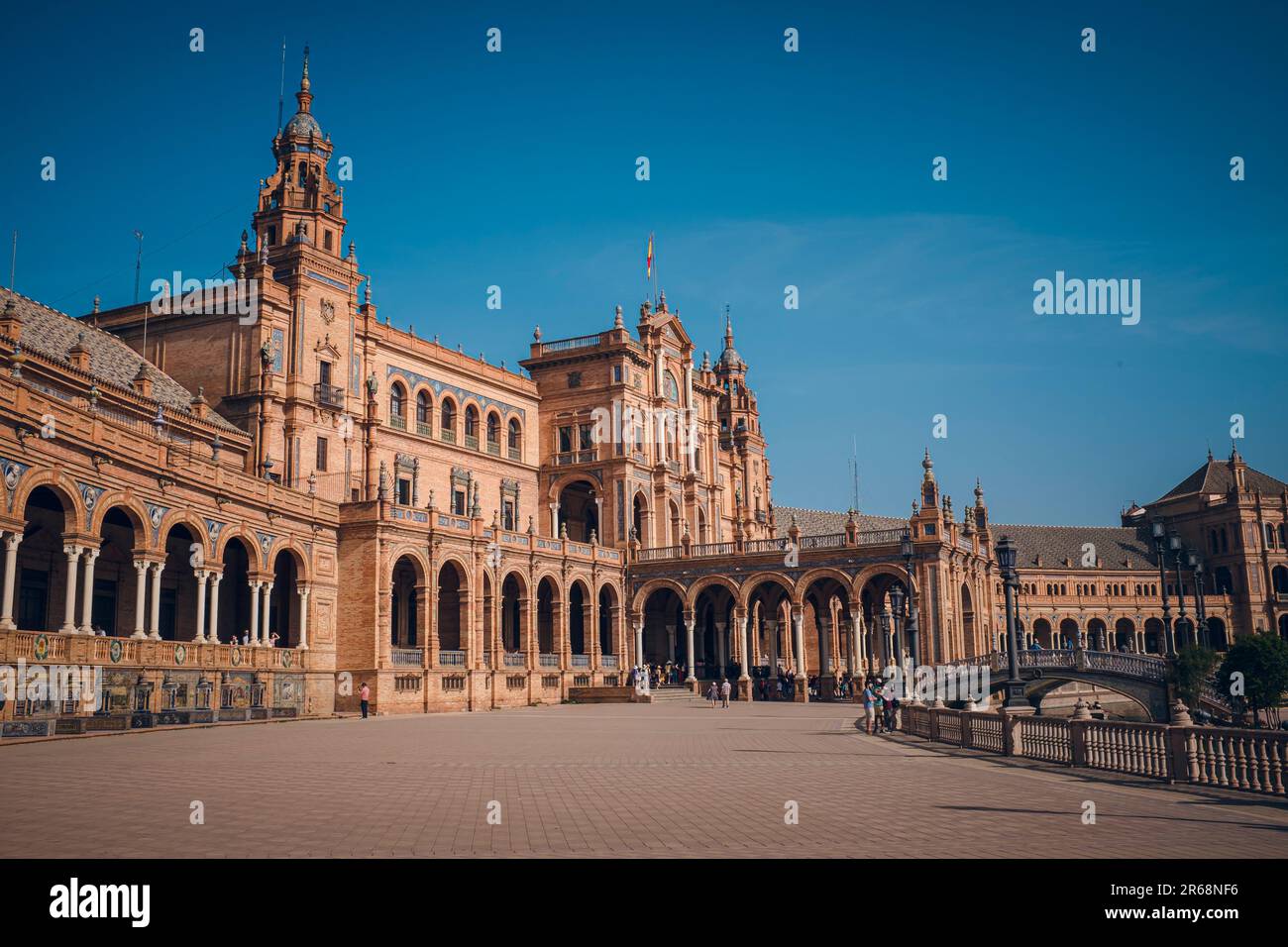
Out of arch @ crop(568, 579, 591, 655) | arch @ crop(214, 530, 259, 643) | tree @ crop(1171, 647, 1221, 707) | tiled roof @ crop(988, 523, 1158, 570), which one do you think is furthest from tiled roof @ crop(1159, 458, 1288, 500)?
arch @ crop(214, 530, 259, 643)

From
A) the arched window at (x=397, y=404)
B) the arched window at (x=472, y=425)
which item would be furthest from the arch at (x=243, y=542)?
the arched window at (x=472, y=425)

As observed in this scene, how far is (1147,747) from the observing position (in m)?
17.8

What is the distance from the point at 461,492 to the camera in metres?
58.4

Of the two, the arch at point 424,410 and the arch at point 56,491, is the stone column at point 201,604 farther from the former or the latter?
the arch at point 424,410

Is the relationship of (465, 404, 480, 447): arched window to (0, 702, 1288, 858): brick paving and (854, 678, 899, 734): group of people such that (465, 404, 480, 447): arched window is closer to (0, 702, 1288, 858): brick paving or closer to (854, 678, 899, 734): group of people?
(854, 678, 899, 734): group of people

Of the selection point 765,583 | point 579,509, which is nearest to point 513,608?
point 579,509

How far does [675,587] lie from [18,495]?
38892mm

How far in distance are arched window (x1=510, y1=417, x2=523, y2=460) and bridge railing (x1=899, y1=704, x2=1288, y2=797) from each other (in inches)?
1660

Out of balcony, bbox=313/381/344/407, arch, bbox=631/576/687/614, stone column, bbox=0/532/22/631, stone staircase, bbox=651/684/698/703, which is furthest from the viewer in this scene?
arch, bbox=631/576/687/614

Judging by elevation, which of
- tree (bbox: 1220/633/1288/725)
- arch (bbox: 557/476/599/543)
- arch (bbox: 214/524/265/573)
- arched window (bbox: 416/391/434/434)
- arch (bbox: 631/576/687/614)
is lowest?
tree (bbox: 1220/633/1288/725)

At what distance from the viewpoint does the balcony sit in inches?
1861
